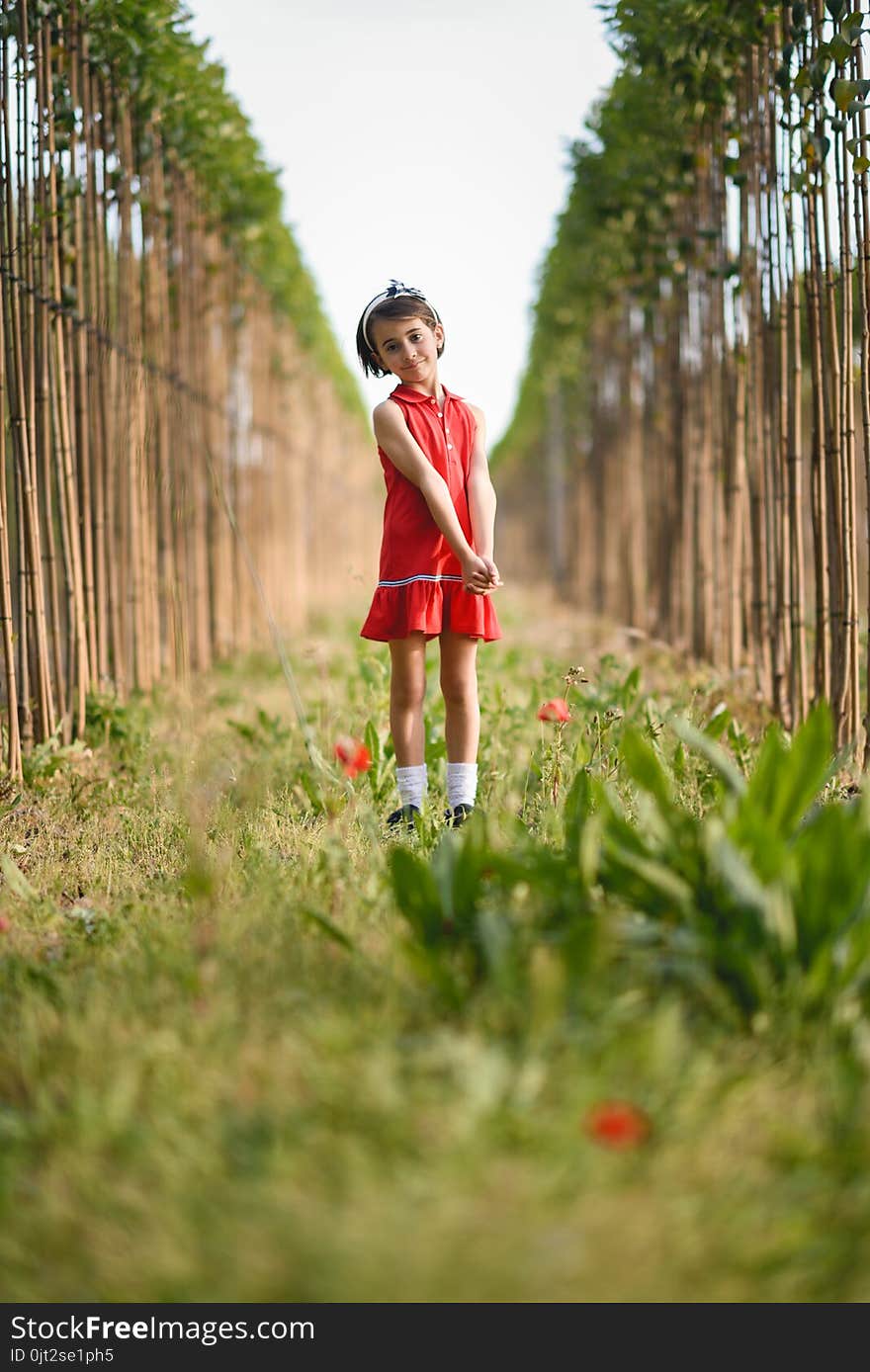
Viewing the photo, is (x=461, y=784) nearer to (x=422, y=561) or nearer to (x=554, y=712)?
(x=554, y=712)

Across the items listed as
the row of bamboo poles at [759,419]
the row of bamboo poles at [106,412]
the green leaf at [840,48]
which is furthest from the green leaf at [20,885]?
the green leaf at [840,48]

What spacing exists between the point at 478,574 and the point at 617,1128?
70.7 inches

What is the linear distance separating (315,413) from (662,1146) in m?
12.6

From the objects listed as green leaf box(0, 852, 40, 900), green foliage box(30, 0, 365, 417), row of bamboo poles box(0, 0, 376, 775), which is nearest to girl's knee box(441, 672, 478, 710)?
row of bamboo poles box(0, 0, 376, 775)

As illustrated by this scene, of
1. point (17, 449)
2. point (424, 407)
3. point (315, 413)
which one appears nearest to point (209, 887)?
point (424, 407)

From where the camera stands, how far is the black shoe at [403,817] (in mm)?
2854

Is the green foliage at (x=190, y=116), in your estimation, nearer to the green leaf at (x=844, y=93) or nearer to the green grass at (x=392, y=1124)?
the green leaf at (x=844, y=93)

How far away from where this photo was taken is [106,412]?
4.57 metres

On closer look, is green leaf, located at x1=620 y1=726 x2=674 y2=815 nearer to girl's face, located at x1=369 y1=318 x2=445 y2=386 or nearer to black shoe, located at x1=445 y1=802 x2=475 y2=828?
black shoe, located at x1=445 y1=802 x2=475 y2=828

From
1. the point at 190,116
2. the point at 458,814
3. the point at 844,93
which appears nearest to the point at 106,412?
the point at 190,116

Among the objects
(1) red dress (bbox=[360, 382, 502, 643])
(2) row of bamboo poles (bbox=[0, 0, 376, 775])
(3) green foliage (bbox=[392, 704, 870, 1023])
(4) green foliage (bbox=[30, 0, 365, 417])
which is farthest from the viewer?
(4) green foliage (bbox=[30, 0, 365, 417])

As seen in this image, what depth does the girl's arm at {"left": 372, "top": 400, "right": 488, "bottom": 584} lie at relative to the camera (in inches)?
110

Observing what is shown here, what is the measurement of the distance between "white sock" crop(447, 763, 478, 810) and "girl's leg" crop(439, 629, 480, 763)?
0.02 metres
